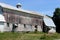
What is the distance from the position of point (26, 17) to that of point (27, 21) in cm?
95

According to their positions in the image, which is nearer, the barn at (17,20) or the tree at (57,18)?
the barn at (17,20)

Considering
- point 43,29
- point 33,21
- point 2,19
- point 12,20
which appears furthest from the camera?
point 43,29

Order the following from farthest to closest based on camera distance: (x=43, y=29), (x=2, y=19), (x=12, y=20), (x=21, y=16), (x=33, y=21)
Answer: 1. (x=43, y=29)
2. (x=33, y=21)
3. (x=21, y=16)
4. (x=12, y=20)
5. (x=2, y=19)

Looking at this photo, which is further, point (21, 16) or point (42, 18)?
point (42, 18)

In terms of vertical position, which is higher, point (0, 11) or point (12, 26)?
point (0, 11)

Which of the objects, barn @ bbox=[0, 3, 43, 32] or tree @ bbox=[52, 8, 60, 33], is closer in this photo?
barn @ bbox=[0, 3, 43, 32]

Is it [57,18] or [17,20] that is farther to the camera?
[57,18]

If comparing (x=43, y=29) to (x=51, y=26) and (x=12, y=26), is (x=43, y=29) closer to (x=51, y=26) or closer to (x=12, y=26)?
(x=51, y=26)

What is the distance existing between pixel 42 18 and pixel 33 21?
4188 mm

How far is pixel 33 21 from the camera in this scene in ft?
147

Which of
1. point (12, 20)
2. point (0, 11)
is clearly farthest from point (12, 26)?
point (0, 11)

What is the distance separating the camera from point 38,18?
46750mm

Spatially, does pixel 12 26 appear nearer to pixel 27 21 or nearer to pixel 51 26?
pixel 27 21

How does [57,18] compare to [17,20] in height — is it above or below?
below
